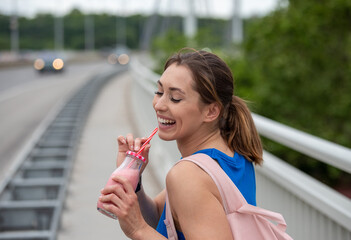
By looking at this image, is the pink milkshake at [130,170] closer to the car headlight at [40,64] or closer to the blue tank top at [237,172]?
the blue tank top at [237,172]

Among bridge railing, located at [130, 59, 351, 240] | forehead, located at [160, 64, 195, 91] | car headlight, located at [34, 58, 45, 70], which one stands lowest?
car headlight, located at [34, 58, 45, 70]

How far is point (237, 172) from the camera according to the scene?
173cm

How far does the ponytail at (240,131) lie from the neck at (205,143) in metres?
0.04

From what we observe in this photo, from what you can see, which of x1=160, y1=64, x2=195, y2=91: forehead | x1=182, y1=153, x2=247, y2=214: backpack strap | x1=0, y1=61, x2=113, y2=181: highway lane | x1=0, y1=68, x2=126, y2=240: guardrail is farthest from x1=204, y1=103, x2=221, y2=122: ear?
x1=0, y1=61, x2=113, y2=181: highway lane

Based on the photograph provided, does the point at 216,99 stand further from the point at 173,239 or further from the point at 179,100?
the point at 173,239

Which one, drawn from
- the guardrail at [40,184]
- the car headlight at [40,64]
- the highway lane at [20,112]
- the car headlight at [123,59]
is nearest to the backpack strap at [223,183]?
the guardrail at [40,184]

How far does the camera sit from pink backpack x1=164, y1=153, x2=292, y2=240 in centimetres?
158

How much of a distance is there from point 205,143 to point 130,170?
269 mm

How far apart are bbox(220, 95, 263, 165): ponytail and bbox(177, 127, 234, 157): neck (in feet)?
0.13

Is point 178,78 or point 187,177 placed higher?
point 178,78

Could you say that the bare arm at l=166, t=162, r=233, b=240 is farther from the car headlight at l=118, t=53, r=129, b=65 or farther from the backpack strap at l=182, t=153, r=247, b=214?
the car headlight at l=118, t=53, r=129, b=65

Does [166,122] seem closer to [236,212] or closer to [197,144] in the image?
[197,144]

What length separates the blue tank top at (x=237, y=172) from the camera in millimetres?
1684

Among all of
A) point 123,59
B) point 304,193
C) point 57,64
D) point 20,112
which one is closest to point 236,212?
point 304,193
